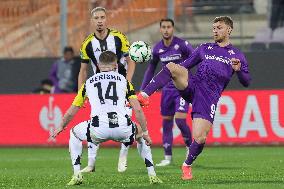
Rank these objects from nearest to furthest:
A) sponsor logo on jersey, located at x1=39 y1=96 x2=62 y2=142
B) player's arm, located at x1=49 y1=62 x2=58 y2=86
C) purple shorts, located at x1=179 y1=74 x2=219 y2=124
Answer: purple shorts, located at x1=179 y1=74 x2=219 y2=124 → sponsor logo on jersey, located at x1=39 y1=96 x2=62 y2=142 → player's arm, located at x1=49 y1=62 x2=58 y2=86

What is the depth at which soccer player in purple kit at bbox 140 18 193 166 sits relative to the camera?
14898 mm

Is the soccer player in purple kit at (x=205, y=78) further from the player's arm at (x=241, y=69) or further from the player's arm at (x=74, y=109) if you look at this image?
the player's arm at (x=74, y=109)

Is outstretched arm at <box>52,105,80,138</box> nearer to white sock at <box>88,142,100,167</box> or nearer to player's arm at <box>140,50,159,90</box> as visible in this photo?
white sock at <box>88,142,100,167</box>

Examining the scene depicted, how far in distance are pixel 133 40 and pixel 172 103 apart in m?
8.35

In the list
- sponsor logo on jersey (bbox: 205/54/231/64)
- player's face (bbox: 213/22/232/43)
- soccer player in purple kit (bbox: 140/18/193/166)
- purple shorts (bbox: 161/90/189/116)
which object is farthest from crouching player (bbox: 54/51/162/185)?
purple shorts (bbox: 161/90/189/116)

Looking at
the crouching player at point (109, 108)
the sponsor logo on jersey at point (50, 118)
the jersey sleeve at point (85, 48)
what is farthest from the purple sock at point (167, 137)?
the sponsor logo on jersey at point (50, 118)

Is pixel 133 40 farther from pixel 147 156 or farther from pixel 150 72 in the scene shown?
pixel 147 156

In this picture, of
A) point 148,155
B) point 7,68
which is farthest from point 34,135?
point 148,155

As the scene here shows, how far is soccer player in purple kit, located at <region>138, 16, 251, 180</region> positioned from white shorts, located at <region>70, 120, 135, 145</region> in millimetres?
1027

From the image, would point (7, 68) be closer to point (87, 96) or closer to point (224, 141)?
point (224, 141)

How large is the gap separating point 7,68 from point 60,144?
14.4 ft

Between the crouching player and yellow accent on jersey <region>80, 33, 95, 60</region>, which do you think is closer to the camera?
the crouching player

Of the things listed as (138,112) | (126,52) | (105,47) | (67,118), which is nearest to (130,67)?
(126,52)

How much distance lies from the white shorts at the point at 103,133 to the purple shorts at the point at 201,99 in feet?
4.61
